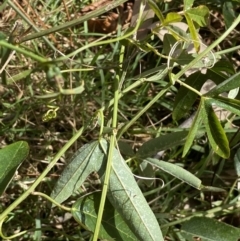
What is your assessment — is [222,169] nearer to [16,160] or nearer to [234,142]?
[234,142]

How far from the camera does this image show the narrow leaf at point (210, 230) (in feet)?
4.71

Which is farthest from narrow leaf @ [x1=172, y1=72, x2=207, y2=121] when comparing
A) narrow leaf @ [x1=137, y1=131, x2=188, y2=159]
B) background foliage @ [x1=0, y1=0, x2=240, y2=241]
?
narrow leaf @ [x1=137, y1=131, x2=188, y2=159]

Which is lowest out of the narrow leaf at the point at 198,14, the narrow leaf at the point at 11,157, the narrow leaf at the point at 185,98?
the narrow leaf at the point at 185,98

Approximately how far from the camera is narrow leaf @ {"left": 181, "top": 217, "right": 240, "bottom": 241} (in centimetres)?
144

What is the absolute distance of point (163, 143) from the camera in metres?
1.36

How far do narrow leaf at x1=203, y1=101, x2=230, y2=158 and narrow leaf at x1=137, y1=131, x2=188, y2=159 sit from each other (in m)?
0.09

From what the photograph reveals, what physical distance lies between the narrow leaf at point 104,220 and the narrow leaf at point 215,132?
28cm

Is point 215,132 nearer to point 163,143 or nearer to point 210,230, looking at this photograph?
point 163,143

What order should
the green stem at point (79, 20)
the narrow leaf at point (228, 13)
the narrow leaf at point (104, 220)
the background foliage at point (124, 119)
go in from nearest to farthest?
1. the green stem at point (79, 20)
2. the narrow leaf at point (104, 220)
3. the background foliage at point (124, 119)
4. the narrow leaf at point (228, 13)

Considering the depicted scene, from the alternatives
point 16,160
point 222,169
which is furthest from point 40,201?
point 222,169

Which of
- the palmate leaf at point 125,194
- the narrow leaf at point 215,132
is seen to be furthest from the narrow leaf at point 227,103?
the palmate leaf at point 125,194

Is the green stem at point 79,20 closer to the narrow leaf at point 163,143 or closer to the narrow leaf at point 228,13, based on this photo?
the narrow leaf at point 163,143

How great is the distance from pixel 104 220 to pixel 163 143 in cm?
23

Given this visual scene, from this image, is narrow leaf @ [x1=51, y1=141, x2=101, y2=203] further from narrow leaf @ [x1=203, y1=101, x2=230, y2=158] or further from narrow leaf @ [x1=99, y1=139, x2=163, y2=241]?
narrow leaf @ [x1=203, y1=101, x2=230, y2=158]
